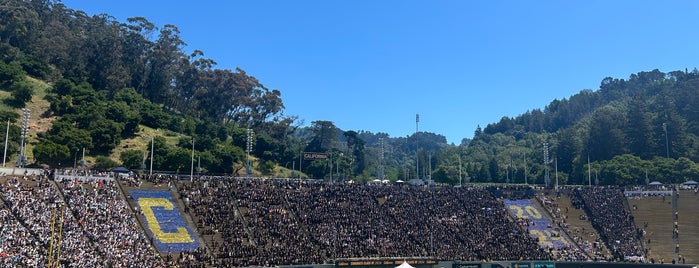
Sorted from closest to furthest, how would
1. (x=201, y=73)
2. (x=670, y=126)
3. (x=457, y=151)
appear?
(x=670, y=126)
(x=201, y=73)
(x=457, y=151)

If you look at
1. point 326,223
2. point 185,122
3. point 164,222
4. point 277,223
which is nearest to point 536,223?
point 326,223

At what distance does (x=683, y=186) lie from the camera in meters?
75.1

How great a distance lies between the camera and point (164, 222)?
48938 mm

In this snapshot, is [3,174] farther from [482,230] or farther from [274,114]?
[274,114]

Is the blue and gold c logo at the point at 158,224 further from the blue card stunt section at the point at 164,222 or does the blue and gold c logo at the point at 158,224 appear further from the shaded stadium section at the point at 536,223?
the shaded stadium section at the point at 536,223

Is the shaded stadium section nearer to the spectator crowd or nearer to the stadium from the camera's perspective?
the stadium

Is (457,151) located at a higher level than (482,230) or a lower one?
higher

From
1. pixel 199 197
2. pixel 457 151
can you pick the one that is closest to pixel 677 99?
pixel 457 151

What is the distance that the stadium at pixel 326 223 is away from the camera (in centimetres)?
4250

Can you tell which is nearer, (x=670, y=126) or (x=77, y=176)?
(x=77, y=176)

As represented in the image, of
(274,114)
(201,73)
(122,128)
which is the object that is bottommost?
(122,128)

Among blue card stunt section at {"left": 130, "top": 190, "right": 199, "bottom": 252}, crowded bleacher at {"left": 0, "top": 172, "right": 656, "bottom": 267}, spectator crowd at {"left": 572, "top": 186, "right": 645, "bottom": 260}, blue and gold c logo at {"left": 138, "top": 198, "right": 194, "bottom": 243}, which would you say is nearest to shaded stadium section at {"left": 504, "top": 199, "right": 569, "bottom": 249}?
crowded bleacher at {"left": 0, "top": 172, "right": 656, "bottom": 267}

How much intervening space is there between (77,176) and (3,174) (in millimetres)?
5694

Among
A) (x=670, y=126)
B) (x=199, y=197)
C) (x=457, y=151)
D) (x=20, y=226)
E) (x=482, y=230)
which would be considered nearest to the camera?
(x=20, y=226)
